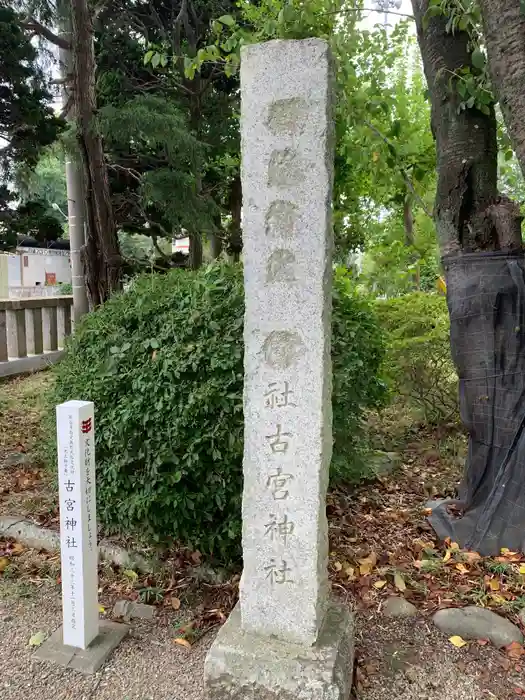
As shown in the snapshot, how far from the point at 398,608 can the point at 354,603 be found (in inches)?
9.3

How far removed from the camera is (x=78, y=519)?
8.27ft

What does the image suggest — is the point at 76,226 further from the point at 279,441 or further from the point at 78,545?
the point at 279,441

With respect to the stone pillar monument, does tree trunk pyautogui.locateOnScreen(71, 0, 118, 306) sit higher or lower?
higher

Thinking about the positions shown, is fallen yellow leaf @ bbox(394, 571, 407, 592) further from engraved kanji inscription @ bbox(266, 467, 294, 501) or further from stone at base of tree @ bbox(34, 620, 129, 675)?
stone at base of tree @ bbox(34, 620, 129, 675)

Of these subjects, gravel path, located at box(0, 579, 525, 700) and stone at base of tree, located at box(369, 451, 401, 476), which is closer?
gravel path, located at box(0, 579, 525, 700)

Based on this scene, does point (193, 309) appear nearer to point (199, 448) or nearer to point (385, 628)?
point (199, 448)

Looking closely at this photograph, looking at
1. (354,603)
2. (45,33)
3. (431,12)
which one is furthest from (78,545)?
(45,33)

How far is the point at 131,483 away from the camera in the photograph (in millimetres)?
2920

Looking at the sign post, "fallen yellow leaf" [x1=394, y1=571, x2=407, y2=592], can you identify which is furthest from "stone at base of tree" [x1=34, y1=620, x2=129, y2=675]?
"fallen yellow leaf" [x1=394, y1=571, x2=407, y2=592]

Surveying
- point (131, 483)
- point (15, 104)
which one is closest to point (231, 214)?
point (15, 104)

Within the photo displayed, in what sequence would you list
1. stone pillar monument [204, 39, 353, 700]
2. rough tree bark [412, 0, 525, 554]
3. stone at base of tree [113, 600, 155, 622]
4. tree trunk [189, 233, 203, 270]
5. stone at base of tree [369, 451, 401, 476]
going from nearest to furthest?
stone pillar monument [204, 39, 353, 700]
stone at base of tree [113, 600, 155, 622]
rough tree bark [412, 0, 525, 554]
stone at base of tree [369, 451, 401, 476]
tree trunk [189, 233, 203, 270]

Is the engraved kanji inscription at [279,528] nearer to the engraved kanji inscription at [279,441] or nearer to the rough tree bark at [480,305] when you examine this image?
the engraved kanji inscription at [279,441]

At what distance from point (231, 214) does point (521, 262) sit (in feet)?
24.9

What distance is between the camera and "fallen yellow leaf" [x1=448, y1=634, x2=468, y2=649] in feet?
8.61
